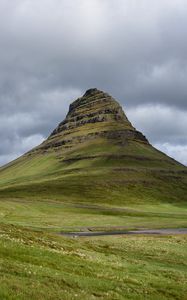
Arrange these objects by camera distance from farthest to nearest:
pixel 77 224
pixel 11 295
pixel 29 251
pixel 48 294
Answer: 1. pixel 77 224
2. pixel 29 251
3. pixel 48 294
4. pixel 11 295

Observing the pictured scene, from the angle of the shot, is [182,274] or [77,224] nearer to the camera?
[182,274]

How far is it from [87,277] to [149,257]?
2356 cm

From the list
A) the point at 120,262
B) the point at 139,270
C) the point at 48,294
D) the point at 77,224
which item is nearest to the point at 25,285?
the point at 48,294

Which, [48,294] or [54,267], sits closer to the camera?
[48,294]

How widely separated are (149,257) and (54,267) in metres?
23.1

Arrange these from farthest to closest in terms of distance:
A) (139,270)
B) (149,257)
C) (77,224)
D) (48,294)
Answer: (77,224), (149,257), (139,270), (48,294)

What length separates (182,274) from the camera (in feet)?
137

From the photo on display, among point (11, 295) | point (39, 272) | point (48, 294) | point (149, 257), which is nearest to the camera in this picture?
point (11, 295)

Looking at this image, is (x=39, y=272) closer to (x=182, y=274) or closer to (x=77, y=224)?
(x=182, y=274)

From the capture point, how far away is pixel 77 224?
131625 millimetres

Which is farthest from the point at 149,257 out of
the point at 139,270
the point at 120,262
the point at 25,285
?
the point at 25,285

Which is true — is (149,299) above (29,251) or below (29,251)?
below

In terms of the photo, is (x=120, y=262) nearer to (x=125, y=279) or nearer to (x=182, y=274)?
(x=182, y=274)

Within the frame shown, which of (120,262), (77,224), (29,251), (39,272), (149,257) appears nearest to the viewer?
(39,272)
